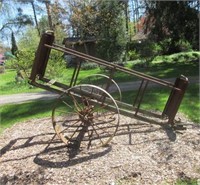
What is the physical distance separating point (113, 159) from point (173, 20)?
1302cm

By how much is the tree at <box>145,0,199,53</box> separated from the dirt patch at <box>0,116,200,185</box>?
1101cm

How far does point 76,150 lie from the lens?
5133mm

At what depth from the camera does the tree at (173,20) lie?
51.8 ft

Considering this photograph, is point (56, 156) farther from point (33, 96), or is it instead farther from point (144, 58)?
point (144, 58)

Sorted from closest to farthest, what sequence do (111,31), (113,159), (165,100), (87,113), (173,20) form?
1. (113,159)
2. (87,113)
3. (165,100)
4. (173,20)
5. (111,31)

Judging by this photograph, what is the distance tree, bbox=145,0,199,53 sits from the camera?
15773 mm

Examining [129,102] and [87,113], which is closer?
[87,113]

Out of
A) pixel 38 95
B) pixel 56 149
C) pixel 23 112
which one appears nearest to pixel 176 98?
pixel 56 149

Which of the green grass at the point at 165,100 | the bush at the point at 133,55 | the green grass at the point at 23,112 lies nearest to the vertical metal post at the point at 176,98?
the green grass at the point at 165,100

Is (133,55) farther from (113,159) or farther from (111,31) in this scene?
(113,159)

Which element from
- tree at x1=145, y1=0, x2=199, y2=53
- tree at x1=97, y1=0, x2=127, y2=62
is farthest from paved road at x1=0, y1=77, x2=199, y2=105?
tree at x1=97, y1=0, x2=127, y2=62

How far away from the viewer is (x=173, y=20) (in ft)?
53.5

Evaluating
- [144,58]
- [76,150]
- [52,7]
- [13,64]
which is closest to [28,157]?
[76,150]

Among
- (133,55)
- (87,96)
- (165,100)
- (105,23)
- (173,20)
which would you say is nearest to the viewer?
(87,96)
